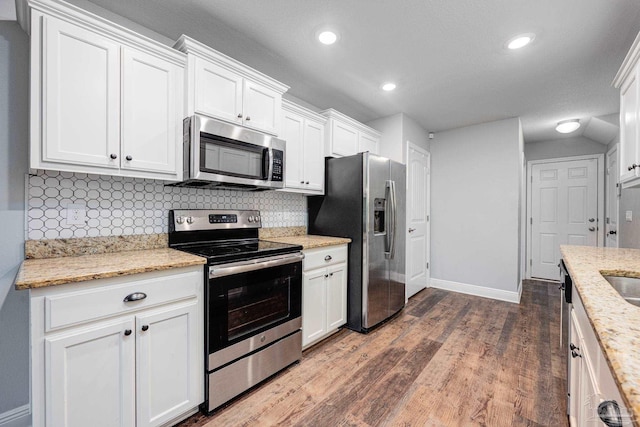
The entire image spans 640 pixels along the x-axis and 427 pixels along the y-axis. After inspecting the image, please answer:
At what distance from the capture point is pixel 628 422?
521 millimetres

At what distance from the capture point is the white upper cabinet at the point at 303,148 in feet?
8.71

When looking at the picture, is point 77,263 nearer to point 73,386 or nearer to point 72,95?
point 73,386

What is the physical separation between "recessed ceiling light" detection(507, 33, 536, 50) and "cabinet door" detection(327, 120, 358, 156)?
1.59 meters

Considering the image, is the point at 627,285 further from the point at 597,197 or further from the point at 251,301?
the point at 597,197

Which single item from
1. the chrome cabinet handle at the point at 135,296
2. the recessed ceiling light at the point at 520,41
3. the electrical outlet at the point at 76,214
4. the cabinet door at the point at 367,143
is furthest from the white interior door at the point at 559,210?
the electrical outlet at the point at 76,214

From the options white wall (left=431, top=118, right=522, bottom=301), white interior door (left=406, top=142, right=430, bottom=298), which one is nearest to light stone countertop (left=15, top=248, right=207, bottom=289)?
white interior door (left=406, top=142, right=430, bottom=298)

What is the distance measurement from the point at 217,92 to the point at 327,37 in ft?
2.94

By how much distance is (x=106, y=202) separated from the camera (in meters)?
1.81

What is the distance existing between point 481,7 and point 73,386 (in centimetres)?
296

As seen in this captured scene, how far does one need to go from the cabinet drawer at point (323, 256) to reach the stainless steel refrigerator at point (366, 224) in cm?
14

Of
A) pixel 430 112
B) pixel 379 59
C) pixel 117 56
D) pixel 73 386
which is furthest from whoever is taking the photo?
pixel 430 112

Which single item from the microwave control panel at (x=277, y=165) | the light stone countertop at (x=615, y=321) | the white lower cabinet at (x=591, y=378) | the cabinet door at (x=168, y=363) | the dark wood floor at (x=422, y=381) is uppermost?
the microwave control panel at (x=277, y=165)

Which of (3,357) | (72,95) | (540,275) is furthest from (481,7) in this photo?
(540,275)

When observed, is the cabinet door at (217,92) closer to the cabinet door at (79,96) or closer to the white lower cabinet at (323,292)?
the cabinet door at (79,96)
